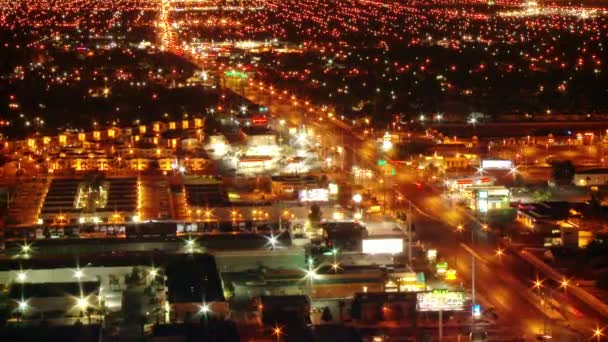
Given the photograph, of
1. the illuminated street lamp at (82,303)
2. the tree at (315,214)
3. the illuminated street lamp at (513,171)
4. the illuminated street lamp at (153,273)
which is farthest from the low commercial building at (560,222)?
the illuminated street lamp at (82,303)

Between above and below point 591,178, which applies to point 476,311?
below

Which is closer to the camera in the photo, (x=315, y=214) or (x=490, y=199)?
(x=315, y=214)

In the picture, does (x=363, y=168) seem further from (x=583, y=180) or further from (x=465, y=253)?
(x=465, y=253)

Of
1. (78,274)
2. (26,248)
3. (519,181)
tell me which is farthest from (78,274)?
(519,181)

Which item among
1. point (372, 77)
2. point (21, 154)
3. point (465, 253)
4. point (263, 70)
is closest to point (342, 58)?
point (263, 70)

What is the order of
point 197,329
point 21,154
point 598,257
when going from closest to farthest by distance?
point 197,329 → point 598,257 → point 21,154

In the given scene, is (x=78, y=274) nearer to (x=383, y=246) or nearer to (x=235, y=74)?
(x=383, y=246)

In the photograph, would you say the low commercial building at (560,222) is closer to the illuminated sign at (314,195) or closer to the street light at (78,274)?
the illuminated sign at (314,195)
